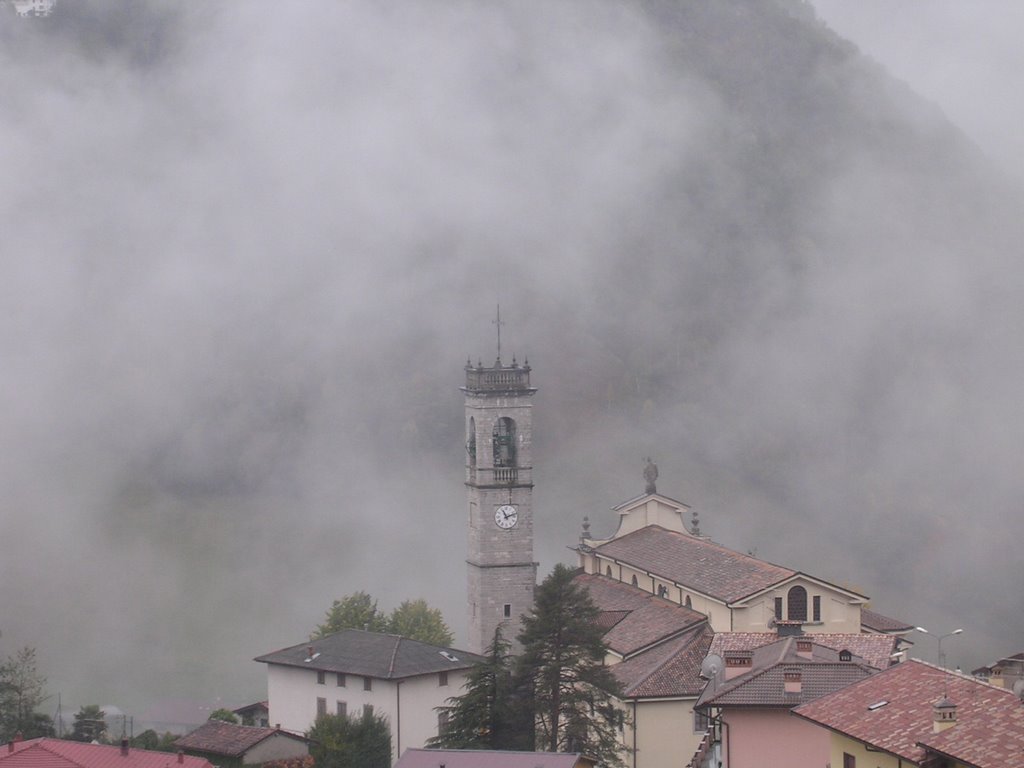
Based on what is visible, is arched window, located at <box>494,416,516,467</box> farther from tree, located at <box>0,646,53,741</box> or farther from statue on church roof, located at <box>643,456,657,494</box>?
tree, located at <box>0,646,53,741</box>

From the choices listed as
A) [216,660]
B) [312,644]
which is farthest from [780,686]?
[216,660]

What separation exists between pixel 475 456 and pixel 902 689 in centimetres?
3217

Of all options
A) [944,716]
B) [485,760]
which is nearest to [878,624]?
[485,760]

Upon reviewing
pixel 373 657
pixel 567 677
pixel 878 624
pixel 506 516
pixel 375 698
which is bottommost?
pixel 567 677

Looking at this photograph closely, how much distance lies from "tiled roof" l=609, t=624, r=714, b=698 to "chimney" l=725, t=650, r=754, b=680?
35.0 ft

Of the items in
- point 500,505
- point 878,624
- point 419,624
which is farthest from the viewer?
point 419,624

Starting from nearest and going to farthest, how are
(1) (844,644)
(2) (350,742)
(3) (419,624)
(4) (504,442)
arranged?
1. (1) (844,644)
2. (2) (350,742)
3. (4) (504,442)
4. (3) (419,624)

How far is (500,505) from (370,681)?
30.7 feet

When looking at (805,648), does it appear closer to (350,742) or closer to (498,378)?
(350,742)

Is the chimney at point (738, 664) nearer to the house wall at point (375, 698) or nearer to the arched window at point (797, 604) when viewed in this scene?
the arched window at point (797, 604)

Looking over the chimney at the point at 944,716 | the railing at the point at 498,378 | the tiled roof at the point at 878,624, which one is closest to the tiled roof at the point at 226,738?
the railing at the point at 498,378

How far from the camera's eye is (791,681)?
38.5m

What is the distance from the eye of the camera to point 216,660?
8038 cm

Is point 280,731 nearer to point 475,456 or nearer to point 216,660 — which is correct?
point 475,456
